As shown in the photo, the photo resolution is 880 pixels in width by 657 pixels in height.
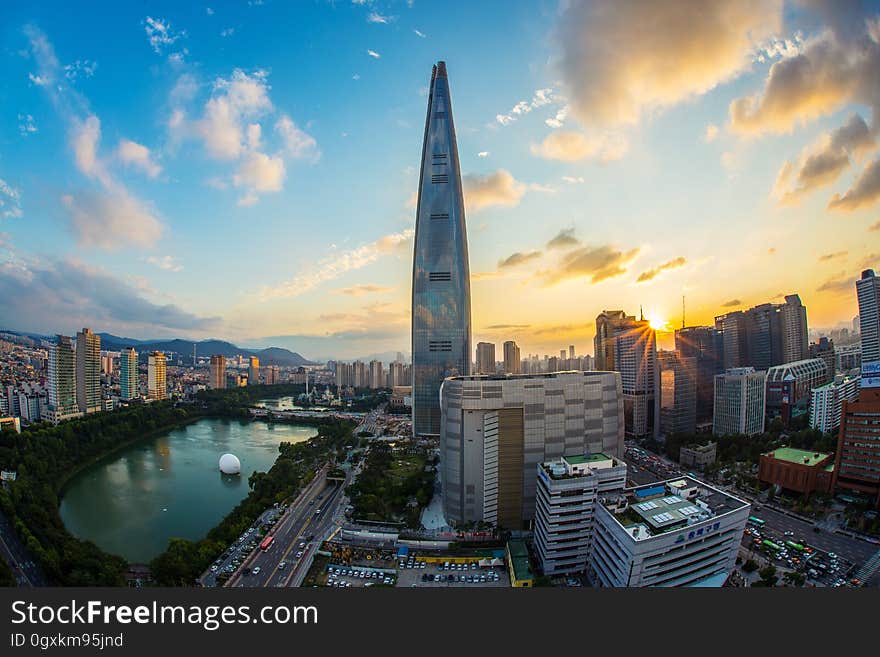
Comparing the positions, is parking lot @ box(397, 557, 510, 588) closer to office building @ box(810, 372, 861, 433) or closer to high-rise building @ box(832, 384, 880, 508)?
high-rise building @ box(832, 384, 880, 508)

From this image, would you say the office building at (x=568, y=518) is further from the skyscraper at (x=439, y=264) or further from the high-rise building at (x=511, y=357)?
the high-rise building at (x=511, y=357)

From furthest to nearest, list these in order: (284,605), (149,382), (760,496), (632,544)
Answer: (149,382), (760,496), (632,544), (284,605)

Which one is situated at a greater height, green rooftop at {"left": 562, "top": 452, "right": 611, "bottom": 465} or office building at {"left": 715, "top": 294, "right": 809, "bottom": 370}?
office building at {"left": 715, "top": 294, "right": 809, "bottom": 370}

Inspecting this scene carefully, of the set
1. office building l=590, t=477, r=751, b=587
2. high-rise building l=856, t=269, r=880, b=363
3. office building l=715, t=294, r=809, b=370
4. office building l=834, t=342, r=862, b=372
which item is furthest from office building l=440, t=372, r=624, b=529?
office building l=834, t=342, r=862, b=372

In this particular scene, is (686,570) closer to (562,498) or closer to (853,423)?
(562,498)

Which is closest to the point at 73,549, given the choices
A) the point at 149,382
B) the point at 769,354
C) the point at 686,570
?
the point at 686,570

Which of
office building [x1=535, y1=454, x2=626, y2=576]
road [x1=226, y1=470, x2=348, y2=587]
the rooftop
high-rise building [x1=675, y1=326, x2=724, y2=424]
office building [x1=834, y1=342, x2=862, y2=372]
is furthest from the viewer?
office building [x1=834, y1=342, x2=862, y2=372]
